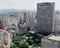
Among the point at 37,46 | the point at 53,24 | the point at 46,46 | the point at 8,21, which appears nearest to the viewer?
the point at 46,46

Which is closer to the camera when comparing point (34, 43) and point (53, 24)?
point (34, 43)

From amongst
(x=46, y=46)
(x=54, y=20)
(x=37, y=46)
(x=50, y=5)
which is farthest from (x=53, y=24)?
(x=46, y=46)

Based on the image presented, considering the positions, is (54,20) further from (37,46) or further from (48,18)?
(37,46)

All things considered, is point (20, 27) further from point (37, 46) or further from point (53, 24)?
point (37, 46)

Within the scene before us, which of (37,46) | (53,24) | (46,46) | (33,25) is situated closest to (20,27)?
(33,25)

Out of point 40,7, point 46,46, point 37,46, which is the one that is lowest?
point 37,46

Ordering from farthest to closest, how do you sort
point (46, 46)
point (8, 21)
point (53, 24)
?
point (8, 21), point (53, 24), point (46, 46)

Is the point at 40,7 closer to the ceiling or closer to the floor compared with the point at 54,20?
closer to the ceiling
